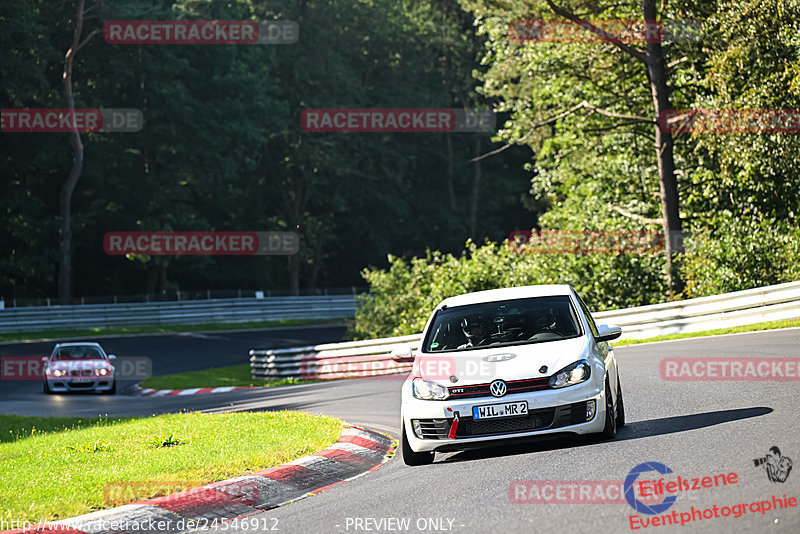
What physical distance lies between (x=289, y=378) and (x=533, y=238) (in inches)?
320

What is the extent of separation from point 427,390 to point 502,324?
1243mm

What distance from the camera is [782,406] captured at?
10.3 m

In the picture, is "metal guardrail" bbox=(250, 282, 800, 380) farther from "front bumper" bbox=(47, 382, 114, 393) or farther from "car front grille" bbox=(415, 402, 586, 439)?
"car front grille" bbox=(415, 402, 586, 439)

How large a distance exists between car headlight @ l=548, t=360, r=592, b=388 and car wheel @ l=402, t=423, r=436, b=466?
1352mm

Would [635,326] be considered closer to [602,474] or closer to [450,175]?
[602,474]

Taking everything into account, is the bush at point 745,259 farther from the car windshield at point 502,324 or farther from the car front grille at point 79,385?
the car front grille at point 79,385

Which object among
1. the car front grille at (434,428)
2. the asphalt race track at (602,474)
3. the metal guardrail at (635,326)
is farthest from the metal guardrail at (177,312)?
the car front grille at (434,428)

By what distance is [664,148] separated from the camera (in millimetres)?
28844

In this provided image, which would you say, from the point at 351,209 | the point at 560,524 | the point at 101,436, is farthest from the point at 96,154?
the point at 560,524

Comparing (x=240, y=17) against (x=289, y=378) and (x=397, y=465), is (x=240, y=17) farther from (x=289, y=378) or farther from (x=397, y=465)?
(x=397, y=465)

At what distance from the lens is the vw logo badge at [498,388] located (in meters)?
9.17

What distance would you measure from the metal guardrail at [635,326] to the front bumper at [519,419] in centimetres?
827

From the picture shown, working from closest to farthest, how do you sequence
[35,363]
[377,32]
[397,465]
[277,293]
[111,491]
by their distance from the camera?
A: [111,491] < [397,465] < [35,363] < [277,293] < [377,32]

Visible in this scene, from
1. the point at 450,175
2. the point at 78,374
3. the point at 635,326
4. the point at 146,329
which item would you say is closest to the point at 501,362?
the point at 635,326
